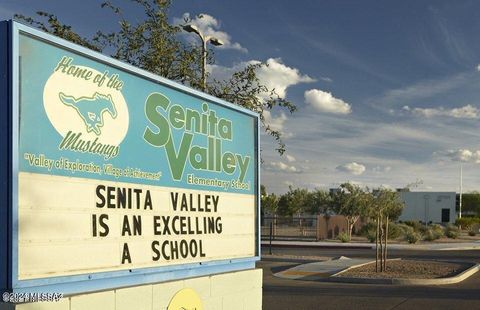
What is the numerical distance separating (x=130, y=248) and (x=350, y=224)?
40200 millimetres

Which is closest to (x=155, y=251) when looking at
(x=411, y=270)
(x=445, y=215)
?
(x=411, y=270)

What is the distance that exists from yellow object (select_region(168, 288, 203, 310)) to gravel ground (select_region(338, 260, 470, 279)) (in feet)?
37.6

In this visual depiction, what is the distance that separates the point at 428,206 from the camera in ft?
332

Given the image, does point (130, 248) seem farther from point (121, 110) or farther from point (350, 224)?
point (350, 224)

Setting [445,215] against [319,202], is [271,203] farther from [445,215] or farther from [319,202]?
[445,215]

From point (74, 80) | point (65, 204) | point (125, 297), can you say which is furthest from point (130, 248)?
point (74, 80)

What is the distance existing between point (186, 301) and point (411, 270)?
46.6 feet

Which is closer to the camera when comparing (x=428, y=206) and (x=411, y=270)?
(x=411, y=270)

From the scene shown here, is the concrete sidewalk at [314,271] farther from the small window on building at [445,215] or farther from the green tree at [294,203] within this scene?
the small window on building at [445,215]

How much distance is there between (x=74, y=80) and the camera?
5191 mm

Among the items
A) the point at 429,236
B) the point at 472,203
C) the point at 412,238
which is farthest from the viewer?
the point at 472,203

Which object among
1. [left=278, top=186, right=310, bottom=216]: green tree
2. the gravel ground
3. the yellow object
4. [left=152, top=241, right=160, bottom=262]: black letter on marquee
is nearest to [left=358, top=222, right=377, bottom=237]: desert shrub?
[left=278, top=186, right=310, bottom=216]: green tree

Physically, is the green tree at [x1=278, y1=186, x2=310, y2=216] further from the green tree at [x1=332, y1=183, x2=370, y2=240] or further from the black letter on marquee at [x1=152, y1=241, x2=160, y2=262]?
the black letter on marquee at [x1=152, y1=241, x2=160, y2=262]

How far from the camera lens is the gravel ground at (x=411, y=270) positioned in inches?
686
